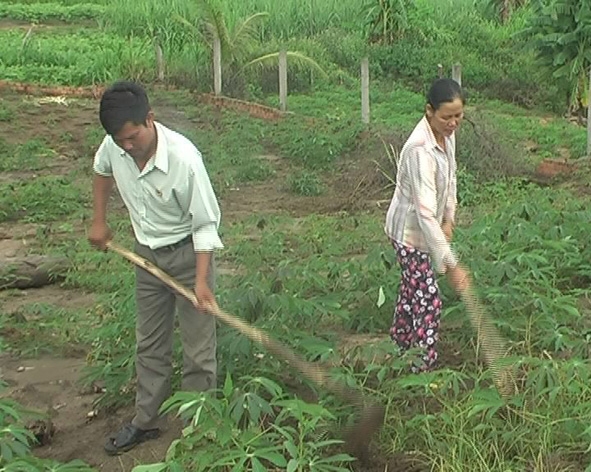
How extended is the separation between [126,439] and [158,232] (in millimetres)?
866

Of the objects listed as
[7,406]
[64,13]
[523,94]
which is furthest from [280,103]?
[64,13]

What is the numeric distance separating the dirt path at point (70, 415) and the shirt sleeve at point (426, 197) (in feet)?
4.31

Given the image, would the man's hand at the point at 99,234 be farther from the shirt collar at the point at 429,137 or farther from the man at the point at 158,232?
the shirt collar at the point at 429,137

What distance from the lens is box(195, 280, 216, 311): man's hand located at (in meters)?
3.86

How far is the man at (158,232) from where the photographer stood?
3807 millimetres

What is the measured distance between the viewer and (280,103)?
1355 centimetres

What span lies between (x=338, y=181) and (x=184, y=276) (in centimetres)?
635

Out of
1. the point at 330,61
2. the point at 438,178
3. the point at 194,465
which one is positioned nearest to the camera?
the point at 194,465

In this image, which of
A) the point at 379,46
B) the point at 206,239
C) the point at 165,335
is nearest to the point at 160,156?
the point at 206,239

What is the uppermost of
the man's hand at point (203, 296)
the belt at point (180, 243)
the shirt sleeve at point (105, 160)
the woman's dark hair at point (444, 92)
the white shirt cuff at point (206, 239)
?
the woman's dark hair at point (444, 92)

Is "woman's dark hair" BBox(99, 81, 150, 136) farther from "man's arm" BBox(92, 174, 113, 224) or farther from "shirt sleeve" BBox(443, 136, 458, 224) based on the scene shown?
"shirt sleeve" BBox(443, 136, 458, 224)

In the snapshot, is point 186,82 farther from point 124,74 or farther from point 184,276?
point 184,276

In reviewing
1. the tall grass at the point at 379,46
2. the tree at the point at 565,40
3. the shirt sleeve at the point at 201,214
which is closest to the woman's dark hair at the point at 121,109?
the shirt sleeve at the point at 201,214

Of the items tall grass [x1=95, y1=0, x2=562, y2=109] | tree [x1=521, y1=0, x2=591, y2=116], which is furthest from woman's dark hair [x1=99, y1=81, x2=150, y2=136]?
tall grass [x1=95, y1=0, x2=562, y2=109]
